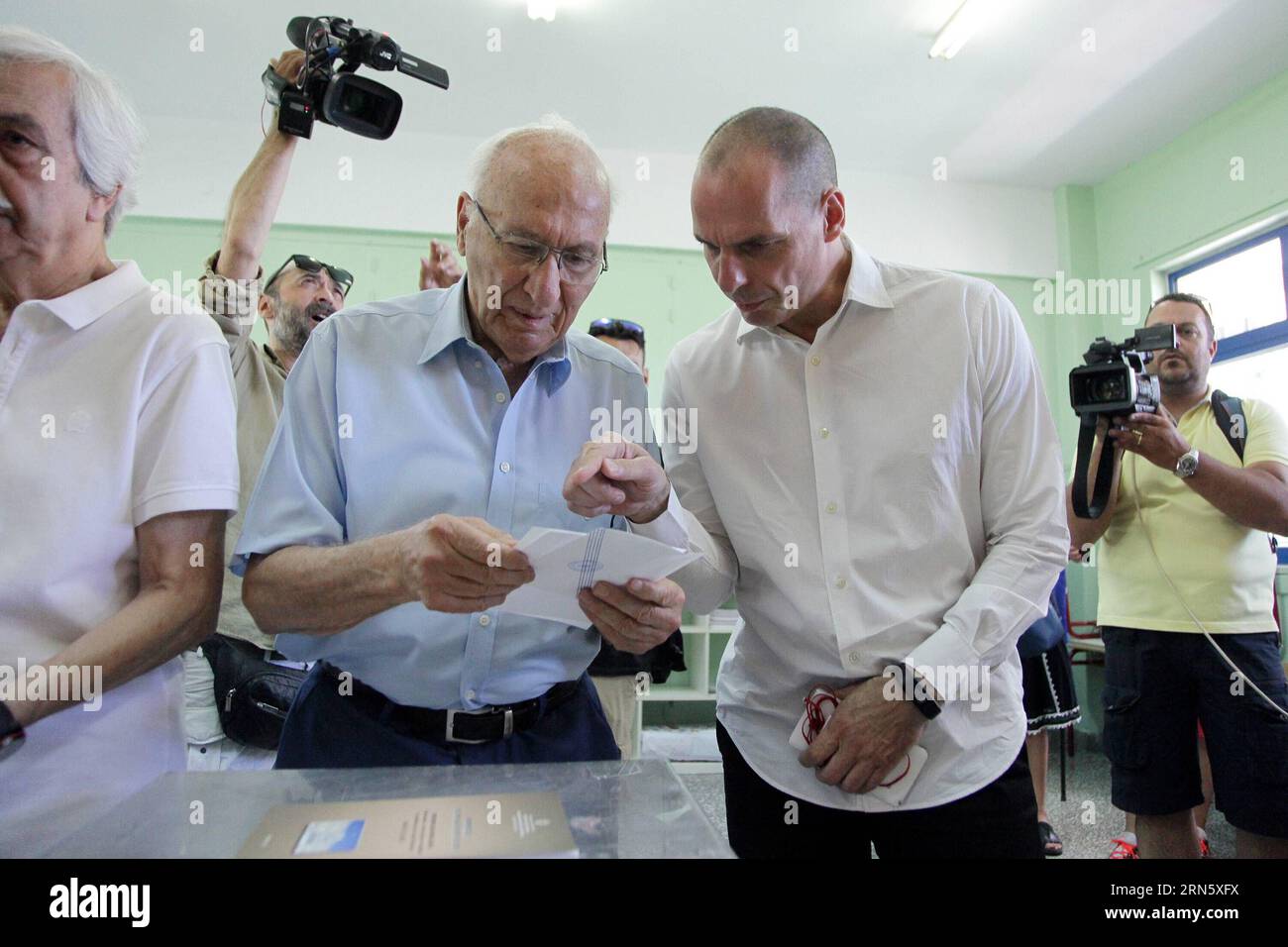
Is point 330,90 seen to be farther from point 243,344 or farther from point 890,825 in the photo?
point 890,825

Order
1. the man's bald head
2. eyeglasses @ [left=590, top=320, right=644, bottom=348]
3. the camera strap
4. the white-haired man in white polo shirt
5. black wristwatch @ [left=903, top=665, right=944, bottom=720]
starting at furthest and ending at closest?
eyeglasses @ [left=590, top=320, right=644, bottom=348]
the camera strap
the man's bald head
black wristwatch @ [left=903, top=665, right=944, bottom=720]
the white-haired man in white polo shirt

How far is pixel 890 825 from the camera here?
1196mm

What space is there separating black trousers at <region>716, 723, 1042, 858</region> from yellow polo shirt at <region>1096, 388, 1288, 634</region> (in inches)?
54.5

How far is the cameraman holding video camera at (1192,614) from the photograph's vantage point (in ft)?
6.97

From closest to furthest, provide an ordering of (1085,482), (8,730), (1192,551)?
1. (8,730)
2. (1085,482)
3. (1192,551)

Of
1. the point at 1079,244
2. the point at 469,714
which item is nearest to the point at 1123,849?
the point at 469,714

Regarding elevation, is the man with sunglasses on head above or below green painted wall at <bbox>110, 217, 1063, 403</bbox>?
below

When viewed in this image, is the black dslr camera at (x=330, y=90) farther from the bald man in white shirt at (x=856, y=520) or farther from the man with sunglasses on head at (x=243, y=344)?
the bald man in white shirt at (x=856, y=520)

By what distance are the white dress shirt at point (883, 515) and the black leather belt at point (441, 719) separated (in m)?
0.31

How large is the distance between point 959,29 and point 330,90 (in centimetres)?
315

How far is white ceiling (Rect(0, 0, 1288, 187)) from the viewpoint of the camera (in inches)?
152

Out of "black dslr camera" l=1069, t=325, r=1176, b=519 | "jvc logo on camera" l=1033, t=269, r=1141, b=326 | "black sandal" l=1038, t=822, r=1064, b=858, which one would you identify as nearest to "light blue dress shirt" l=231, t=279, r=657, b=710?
"black dslr camera" l=1069, t=325, r=1176, b=519

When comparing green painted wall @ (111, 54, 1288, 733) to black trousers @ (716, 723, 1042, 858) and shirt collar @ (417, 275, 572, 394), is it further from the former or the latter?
black trousers @ (716, 723, 1042, 858)

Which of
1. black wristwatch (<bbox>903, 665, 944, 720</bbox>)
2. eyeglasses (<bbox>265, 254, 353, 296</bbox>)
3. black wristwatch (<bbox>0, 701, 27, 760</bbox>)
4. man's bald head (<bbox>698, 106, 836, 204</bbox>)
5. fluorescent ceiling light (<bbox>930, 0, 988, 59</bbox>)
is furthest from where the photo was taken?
fluorescent ceiling light (<bbox>930, 0, 988, 59</bbox>)
